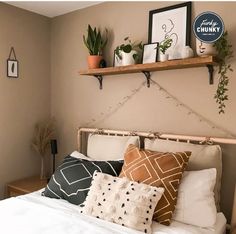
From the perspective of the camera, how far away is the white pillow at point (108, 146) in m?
2.38

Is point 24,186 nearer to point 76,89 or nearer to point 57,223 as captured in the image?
point 76,89

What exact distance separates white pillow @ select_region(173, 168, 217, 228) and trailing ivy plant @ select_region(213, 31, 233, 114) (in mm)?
547

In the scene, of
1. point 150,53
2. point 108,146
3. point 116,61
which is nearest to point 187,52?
point 150,53

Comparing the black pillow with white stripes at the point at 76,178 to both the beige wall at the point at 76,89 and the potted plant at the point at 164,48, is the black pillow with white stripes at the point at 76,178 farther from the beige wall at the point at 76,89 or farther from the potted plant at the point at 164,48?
the potted plant at the point at 164,48

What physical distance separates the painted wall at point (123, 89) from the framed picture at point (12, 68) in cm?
45

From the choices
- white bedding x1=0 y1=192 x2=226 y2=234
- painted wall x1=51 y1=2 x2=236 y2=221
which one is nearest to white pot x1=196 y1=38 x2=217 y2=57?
painted wall x1=51 y1=2 x2=236 y2=221

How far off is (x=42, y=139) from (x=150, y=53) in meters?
1.50

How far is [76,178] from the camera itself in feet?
6.75

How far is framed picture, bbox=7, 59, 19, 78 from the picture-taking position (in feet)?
9.18

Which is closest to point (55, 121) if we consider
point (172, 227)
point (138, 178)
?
point (138, 178)

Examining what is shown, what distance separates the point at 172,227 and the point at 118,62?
1.50 metres

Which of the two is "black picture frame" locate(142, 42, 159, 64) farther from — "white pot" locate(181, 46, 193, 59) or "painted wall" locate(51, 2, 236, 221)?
"white pot" locate(181, 46, 193, 59)

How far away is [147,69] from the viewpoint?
2336 millimetres

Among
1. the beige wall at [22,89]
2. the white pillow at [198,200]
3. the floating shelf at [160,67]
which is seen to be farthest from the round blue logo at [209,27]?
the beige wall at [22,89]
